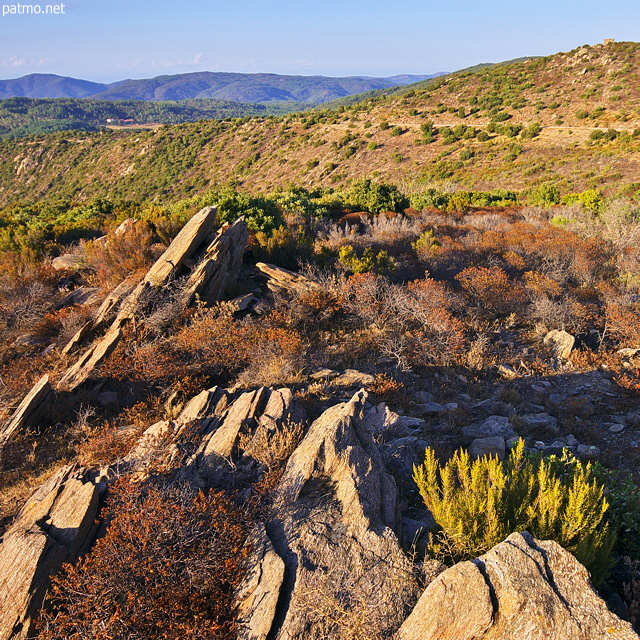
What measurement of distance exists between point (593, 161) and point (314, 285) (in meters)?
32.8

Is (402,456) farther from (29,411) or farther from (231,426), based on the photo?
(29,411)

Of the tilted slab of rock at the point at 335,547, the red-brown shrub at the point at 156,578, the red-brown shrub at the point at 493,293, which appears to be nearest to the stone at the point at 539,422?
the tilted slab of rock at the point at 335,547

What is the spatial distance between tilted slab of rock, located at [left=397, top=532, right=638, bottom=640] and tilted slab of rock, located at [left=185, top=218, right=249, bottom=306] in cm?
630

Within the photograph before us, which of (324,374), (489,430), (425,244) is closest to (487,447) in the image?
(489,430)

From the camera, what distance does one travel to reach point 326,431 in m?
4.20

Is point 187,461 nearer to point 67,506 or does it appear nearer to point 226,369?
point 67,506

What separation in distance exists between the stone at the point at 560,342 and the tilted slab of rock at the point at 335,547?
19.1 ft

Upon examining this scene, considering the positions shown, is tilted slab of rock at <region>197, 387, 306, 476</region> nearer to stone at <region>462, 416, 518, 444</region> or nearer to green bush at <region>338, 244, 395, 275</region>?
stone at <region>462, 416, 518, 444</region>

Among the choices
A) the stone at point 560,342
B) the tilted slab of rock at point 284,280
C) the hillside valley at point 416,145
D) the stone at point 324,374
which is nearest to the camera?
the stone at point 324,374

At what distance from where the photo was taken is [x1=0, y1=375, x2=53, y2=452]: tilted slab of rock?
5.27 m

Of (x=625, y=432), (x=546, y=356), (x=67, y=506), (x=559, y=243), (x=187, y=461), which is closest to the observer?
(x=67, y=506)

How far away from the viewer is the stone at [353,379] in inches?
258

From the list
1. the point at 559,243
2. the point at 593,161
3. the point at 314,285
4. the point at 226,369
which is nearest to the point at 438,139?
the point at 593,161

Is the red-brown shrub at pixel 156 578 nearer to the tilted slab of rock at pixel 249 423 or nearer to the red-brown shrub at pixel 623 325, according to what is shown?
the tilted slab of rock at pixel 249 423
